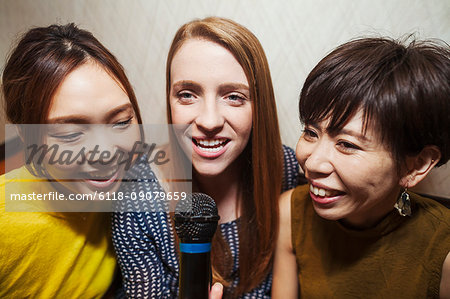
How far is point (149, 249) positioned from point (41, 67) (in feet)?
2.03

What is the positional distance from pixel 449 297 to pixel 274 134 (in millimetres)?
627

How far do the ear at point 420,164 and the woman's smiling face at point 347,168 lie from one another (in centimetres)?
3

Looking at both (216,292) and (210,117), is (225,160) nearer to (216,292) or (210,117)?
(210,117)

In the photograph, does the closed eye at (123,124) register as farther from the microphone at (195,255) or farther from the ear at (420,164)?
the ear at (420,164)

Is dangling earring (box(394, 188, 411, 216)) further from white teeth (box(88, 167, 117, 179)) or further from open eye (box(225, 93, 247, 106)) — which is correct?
white teeth (box(88, 167, 117, 179))

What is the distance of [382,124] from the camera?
30.2 inches

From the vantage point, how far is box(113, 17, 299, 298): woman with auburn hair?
1.00m

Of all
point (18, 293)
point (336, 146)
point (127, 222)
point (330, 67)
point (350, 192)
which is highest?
point (330, 67)

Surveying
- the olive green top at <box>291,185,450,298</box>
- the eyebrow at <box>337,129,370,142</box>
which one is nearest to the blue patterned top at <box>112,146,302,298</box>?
the olive green top at <box>291,185,450,298</box>

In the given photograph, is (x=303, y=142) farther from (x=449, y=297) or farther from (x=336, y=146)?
(x=449, y=297)

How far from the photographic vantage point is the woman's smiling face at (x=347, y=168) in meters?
0.79

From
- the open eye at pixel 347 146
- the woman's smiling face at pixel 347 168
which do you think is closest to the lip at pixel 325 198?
the woman's smiling face at pixel 347 168

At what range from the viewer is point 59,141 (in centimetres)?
94

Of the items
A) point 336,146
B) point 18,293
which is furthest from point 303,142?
point 18,293
